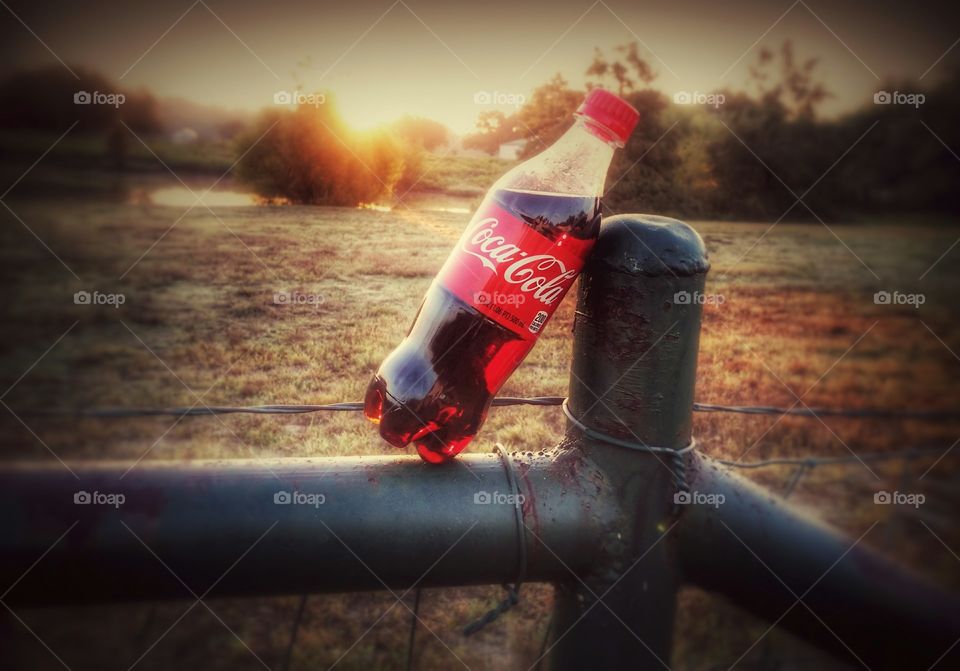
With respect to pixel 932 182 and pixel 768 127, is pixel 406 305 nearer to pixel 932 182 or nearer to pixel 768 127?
pixel 932 182

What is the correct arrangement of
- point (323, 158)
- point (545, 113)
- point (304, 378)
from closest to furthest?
point (545, 113), point (304, 378), point (323, 158)

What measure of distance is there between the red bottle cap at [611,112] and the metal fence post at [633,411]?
0.22 meters

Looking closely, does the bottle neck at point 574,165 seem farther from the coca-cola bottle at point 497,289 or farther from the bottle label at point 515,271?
the bottle label at point 515,271

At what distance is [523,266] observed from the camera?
3.81 feet

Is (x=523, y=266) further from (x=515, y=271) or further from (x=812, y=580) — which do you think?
(x=812, y=580)

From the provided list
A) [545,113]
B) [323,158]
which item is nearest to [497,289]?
[545,113]

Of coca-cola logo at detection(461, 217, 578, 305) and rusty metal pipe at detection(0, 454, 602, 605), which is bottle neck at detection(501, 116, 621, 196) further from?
rusty metal pipe at detection(0, 454, 602, 605)

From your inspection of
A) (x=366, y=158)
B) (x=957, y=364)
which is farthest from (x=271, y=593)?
(x=957, y=364)

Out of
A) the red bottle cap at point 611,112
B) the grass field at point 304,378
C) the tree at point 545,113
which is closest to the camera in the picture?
the red bottle cap at point 611,112

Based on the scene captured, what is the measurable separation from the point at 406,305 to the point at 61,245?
1.77m

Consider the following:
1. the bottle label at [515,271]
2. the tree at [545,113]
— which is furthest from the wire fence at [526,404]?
the tree at [545,113]

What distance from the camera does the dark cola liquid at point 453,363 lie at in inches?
48.8

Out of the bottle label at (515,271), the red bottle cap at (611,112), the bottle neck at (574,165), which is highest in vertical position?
the red bottle cap at (611,112)

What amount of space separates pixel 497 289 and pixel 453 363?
0.79ft
